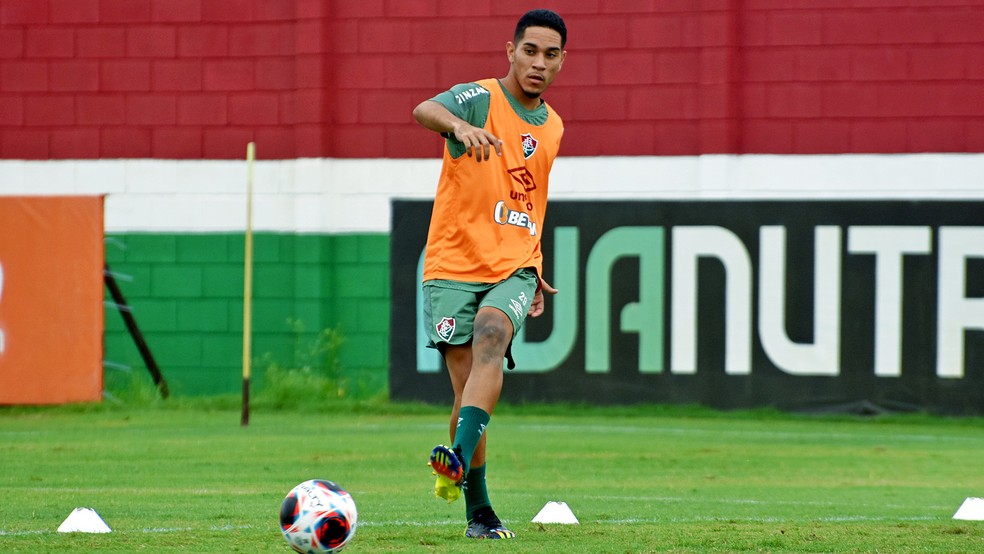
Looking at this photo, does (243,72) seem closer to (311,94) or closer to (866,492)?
(311,94)

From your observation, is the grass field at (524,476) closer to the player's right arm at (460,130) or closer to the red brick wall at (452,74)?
the player's right arm at (460,130)

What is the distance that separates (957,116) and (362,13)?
681 cm

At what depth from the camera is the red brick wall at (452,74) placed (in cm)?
1600

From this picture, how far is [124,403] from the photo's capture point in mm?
15547

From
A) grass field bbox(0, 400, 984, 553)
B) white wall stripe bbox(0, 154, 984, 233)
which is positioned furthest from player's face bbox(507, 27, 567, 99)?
white wall stripe bbox(0, 154, 984, 233)

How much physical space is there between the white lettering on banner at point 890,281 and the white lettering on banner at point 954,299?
215 mm

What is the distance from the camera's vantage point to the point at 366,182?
657 inches

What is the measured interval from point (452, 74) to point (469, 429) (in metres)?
11.3

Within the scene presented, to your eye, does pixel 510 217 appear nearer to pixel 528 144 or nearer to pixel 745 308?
pixel 528 144

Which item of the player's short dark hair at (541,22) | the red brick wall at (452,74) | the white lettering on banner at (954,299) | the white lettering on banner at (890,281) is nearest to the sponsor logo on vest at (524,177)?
the player's short dark hair at (541,22)

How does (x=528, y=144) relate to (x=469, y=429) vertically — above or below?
above

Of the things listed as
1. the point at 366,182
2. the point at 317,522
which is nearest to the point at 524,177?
the point at 317,522

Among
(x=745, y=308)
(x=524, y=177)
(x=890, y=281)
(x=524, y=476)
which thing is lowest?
(x=524, y=476)

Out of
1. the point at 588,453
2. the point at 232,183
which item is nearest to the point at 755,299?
the point at 588,453
